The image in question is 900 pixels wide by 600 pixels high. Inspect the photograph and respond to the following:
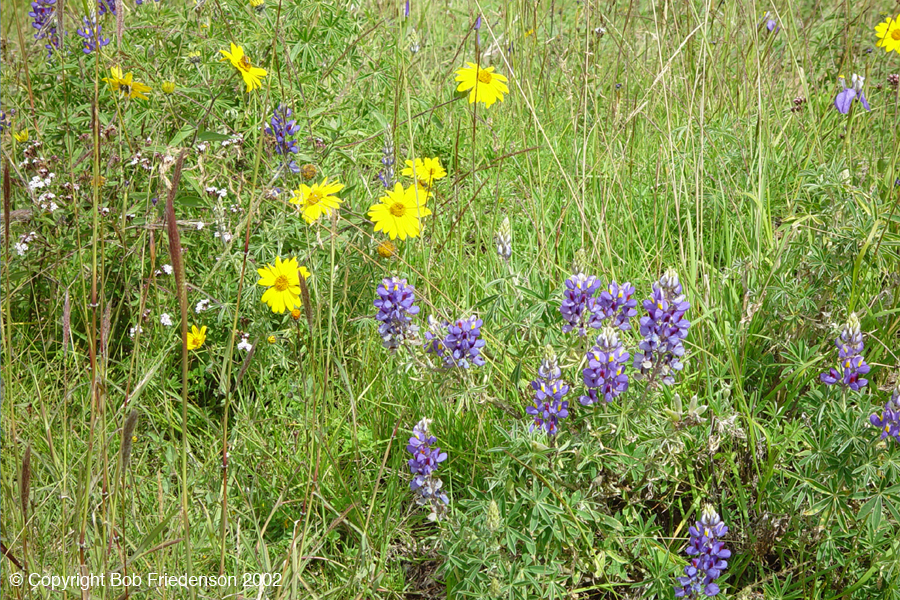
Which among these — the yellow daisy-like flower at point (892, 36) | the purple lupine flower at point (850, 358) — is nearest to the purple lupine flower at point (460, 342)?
the purple lupine flower at point (850, 358)

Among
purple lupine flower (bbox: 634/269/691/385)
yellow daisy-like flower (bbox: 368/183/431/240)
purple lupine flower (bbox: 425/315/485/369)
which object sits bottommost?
purple lupine flower (bbox: 425/315/485/369)

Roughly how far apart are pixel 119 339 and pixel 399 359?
3.03ft

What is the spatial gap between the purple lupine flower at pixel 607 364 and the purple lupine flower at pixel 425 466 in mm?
300

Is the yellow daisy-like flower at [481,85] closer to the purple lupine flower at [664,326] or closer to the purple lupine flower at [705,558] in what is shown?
the purple lupine flower at [664,326]

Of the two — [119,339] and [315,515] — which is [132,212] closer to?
[119,339]

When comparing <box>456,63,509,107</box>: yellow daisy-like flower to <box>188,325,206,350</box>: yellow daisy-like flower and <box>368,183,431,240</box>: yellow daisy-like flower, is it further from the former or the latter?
<box>188,325,206,350</box>: yellow daisy-like flower

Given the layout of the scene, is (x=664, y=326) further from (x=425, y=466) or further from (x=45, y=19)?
(x=45, y=19)

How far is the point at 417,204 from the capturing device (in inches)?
70.4

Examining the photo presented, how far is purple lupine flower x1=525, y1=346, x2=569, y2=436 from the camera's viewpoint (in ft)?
4.44

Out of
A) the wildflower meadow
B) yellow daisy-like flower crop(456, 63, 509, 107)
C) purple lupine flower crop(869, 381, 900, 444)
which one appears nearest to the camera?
purple lupine flower crop(869, 381, 900, 444)

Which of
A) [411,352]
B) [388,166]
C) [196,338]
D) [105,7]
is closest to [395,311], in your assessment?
[411,352]

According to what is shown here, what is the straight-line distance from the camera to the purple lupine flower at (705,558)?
4.19 ft

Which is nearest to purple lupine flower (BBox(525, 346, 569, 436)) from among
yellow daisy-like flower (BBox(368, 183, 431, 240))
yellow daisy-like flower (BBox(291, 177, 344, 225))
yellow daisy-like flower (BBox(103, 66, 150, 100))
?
yellow daisy-like flower (BBox(368, 183, 431, 240))

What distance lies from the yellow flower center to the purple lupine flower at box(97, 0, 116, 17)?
110 centimetres
